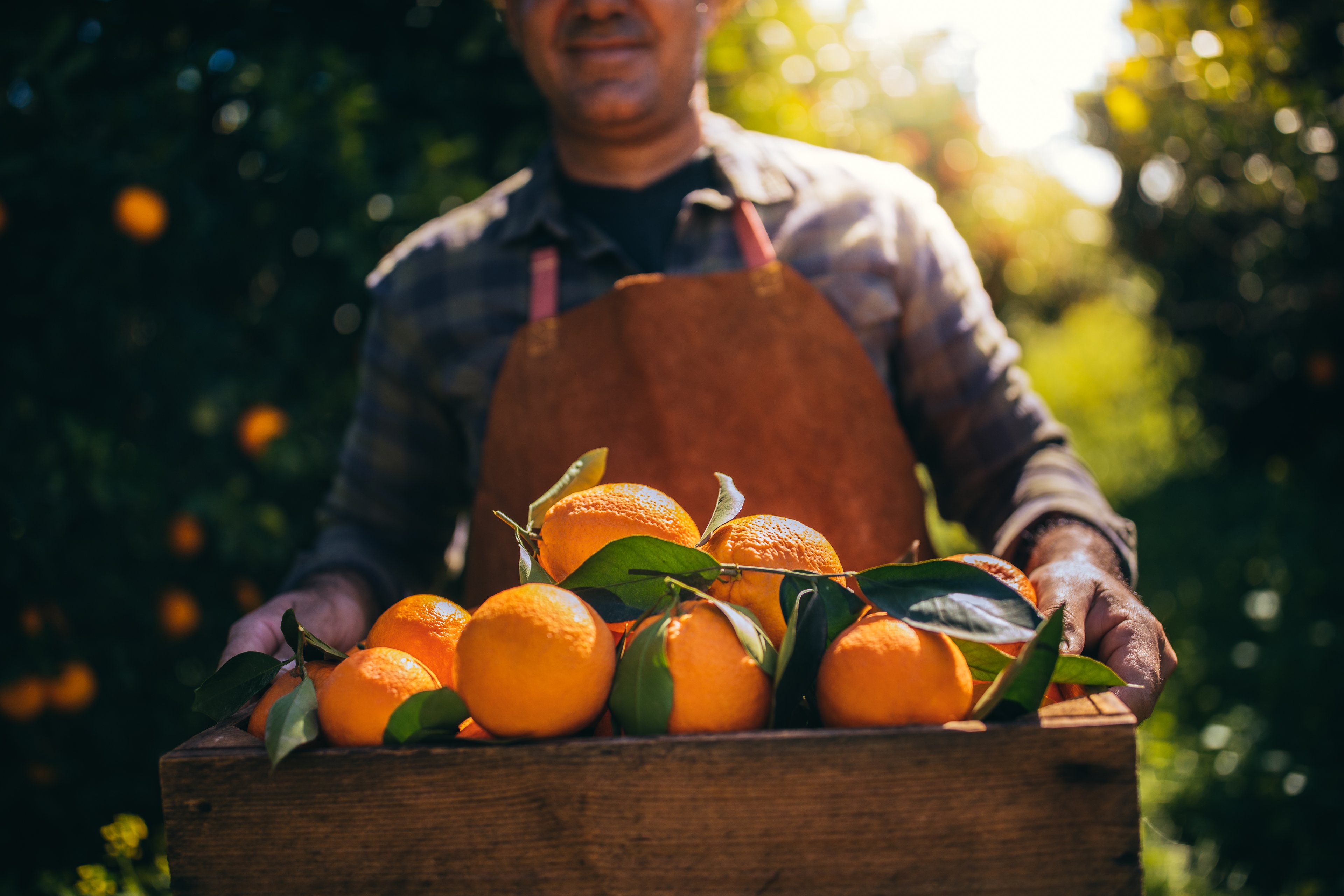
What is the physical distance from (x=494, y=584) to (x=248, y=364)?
912 mm

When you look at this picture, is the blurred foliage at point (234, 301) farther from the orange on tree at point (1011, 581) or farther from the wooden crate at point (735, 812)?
the orange on tree at point (1011, 581)

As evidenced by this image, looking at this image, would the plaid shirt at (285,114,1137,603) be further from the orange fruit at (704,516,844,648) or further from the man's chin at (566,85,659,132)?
the orange fruit at (704,516,844,648)

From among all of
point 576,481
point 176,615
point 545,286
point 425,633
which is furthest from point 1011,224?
point 425,633

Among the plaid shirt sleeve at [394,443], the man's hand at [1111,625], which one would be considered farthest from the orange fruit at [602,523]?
the plaid shirt sleeve at [394,443]

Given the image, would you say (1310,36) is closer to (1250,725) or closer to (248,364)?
(1250,725)

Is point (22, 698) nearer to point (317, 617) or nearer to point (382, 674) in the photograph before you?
point (317, 617)

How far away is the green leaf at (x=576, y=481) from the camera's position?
3.02 ft

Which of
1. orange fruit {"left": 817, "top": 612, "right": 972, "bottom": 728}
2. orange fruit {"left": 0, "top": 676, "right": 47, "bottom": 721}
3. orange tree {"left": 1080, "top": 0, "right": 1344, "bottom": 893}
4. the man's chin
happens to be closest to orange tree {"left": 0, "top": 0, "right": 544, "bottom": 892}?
orange fruit {"left": 0, "top": 676, "right": 47, "bottom": 721}

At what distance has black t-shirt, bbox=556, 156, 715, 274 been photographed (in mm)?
1619

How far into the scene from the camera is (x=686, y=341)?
4.95 ft

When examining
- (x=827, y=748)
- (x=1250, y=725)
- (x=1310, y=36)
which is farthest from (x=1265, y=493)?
(x=827, y=748)

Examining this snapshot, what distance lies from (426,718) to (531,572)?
0.54ft

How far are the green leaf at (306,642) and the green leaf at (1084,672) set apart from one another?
1.94 ft

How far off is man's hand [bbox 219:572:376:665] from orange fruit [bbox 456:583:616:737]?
0.32 metres
